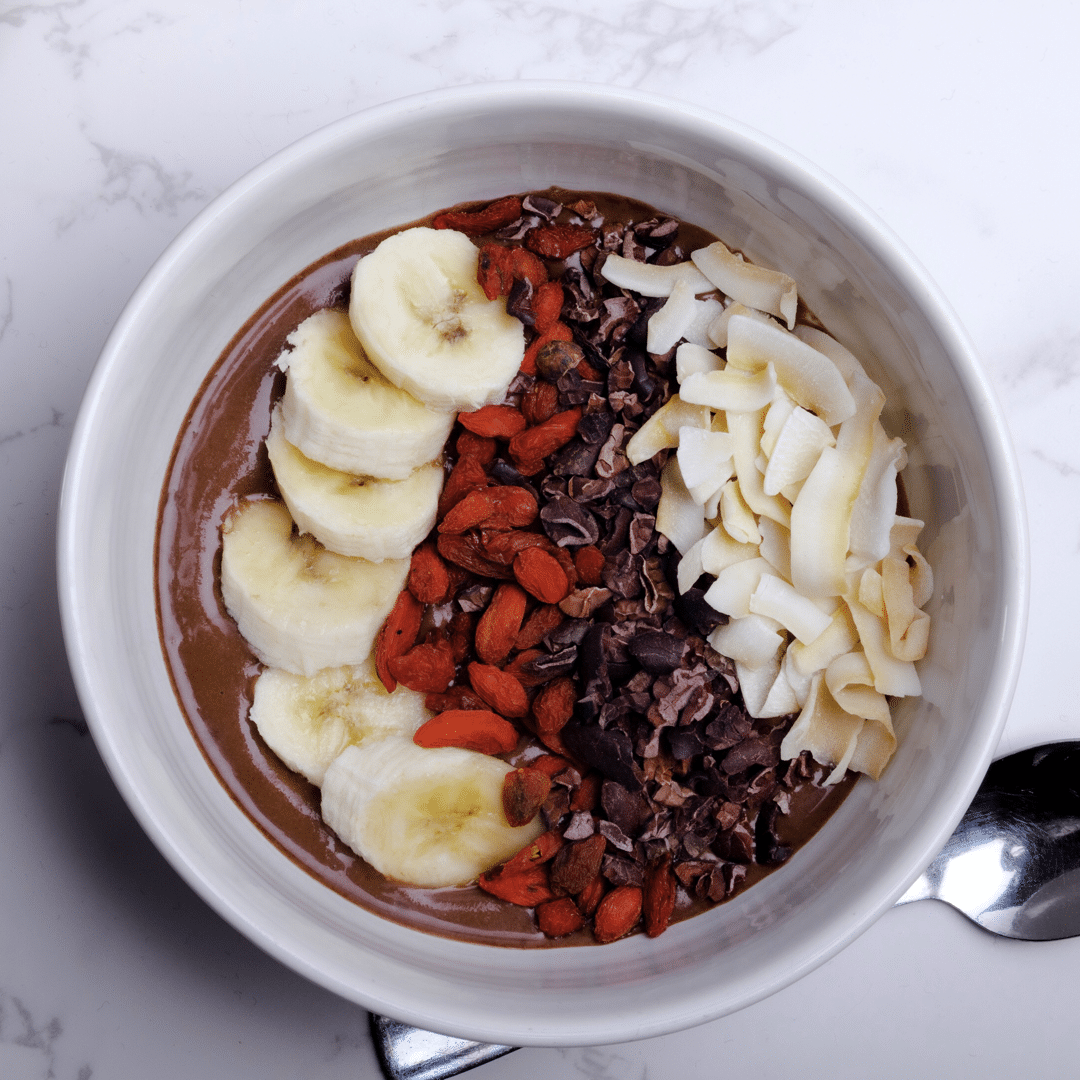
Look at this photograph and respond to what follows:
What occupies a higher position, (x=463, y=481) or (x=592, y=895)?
(x=463, y=481)

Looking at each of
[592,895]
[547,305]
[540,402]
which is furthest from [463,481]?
[592,895]

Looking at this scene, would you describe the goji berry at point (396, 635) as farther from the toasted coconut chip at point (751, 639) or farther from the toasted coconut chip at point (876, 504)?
the toasted coconut chip at point (876, 504)

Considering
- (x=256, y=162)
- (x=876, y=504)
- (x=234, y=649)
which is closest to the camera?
(x=876, y=504)

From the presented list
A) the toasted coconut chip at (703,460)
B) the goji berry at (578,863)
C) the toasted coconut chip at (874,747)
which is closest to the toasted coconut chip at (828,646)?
the toasted coconut chip at (874,747)

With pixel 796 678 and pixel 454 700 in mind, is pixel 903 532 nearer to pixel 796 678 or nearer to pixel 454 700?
pixel 796 678

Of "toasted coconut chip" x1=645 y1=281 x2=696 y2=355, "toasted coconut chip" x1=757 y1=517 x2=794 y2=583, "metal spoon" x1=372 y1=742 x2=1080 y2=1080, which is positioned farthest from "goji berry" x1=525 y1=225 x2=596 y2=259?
"metal spoon" x1=372 y1=742 x2=1080 y2=1080

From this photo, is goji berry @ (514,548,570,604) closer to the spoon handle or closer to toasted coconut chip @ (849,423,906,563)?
toasted coconut chip @ (849,423,906,563)

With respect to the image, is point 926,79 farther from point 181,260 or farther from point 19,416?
point 19,416
